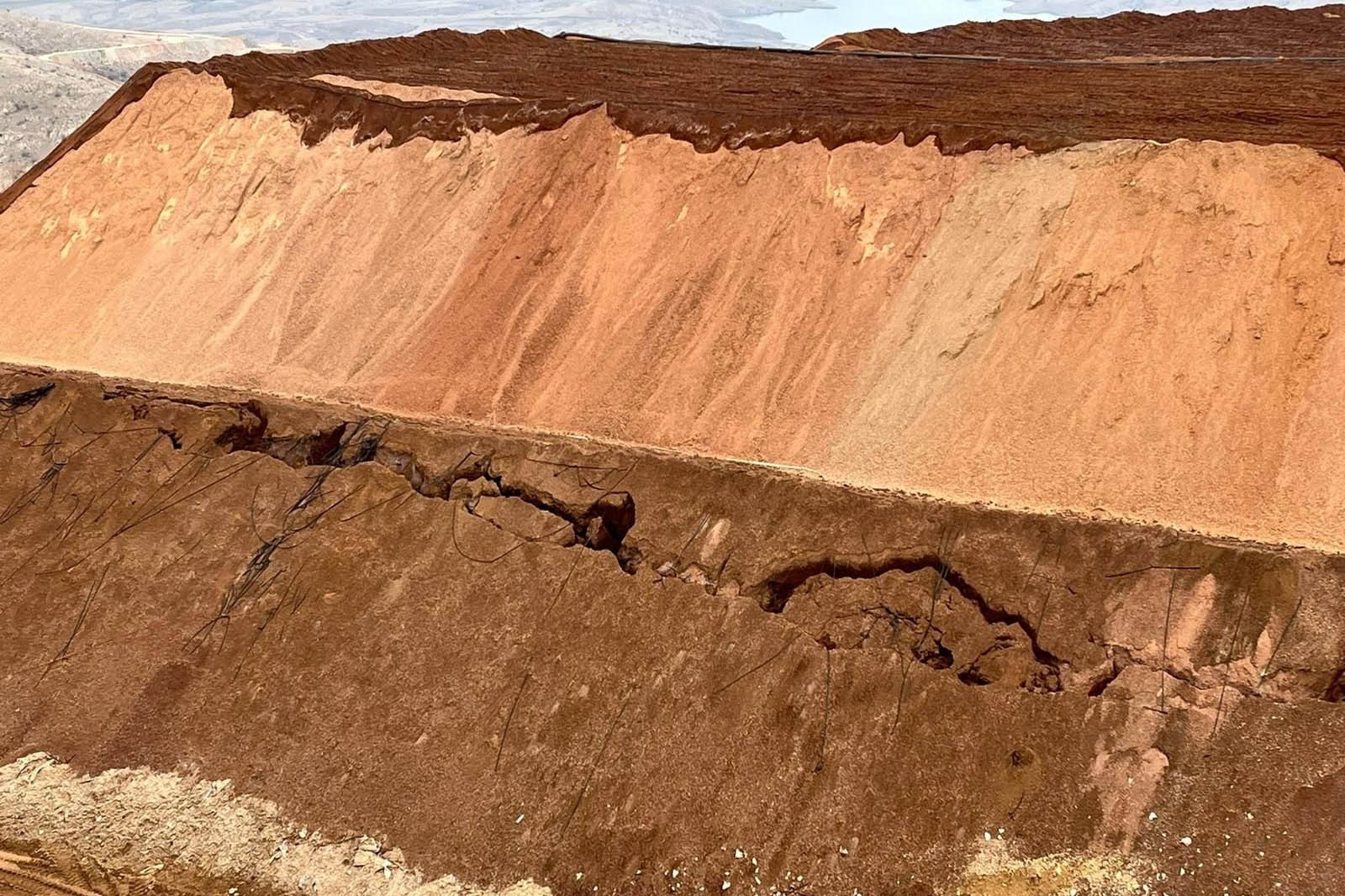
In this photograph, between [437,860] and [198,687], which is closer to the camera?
[437,860]

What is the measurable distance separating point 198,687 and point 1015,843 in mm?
7385

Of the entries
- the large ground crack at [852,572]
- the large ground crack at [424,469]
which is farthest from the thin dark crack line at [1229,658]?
the large ground crack at [424,469]

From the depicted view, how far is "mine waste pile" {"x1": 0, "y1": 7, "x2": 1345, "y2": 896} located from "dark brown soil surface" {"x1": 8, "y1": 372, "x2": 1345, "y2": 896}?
4 cm

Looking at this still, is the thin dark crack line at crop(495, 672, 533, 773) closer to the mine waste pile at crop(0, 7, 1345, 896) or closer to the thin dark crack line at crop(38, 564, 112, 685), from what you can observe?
the mine waste pile at crop(0, 7, 1345, 896)

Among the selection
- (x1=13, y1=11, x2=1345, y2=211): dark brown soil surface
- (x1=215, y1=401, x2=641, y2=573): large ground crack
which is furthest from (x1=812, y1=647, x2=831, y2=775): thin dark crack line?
(x1=13, y1=11, x2=1345, y2=211): dark brown soil surface

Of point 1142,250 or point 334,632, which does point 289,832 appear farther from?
point 1142,250

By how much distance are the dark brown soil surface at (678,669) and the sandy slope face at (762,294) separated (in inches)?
47.5

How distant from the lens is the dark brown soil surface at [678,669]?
712cm

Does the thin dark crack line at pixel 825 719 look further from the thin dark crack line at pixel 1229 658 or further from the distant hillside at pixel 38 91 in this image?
the distant hillside at pixel 38 91

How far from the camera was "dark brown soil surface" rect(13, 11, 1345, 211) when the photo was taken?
1280 cm

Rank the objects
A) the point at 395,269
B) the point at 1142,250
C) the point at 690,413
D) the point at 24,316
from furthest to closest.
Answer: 1. the point at 24,316
2. the point at 395,269
3. the point at 690,413
4. the point at 1142,250

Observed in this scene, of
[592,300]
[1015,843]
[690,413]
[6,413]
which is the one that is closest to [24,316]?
[6,413]

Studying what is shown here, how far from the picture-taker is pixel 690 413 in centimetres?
1174

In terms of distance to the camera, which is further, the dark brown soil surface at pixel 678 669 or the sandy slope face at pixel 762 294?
the sandy slope face at pixel 762 294
